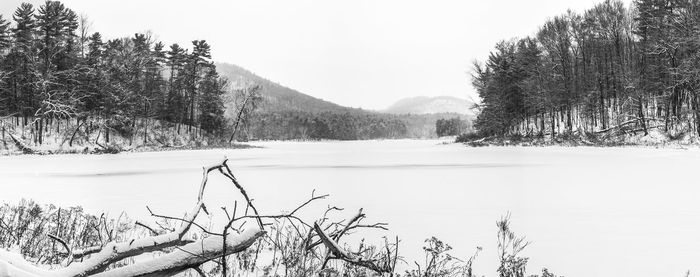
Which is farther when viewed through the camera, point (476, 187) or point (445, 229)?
point (476, 187)

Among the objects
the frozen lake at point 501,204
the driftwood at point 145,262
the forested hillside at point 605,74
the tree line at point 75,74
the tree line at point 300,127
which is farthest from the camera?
the tree line at point 300,127

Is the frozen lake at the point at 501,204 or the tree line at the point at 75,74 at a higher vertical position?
the tree line at the point at 75,74

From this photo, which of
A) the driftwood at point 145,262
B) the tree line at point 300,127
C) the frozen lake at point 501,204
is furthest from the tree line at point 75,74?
the tree line at point 300,127

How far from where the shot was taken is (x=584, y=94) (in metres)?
50.9

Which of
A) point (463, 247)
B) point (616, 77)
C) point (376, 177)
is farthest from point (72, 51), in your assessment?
point (616, 77)

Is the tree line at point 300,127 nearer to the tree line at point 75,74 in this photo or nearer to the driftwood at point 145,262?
the tree line at point 75,74

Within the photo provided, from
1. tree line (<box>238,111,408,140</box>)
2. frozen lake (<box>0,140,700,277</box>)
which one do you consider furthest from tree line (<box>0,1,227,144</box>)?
tree line (<box>238,111,408,140</box>)

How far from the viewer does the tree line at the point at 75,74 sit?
4309 cm

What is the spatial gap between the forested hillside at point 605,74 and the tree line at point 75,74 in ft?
148

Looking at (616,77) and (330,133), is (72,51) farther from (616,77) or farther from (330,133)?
(330,133)

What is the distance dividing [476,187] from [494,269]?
25.2ft

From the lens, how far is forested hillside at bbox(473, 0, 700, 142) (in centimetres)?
3678

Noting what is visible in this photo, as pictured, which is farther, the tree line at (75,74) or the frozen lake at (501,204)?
the tree line at (75,74)

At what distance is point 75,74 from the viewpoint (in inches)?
1774
